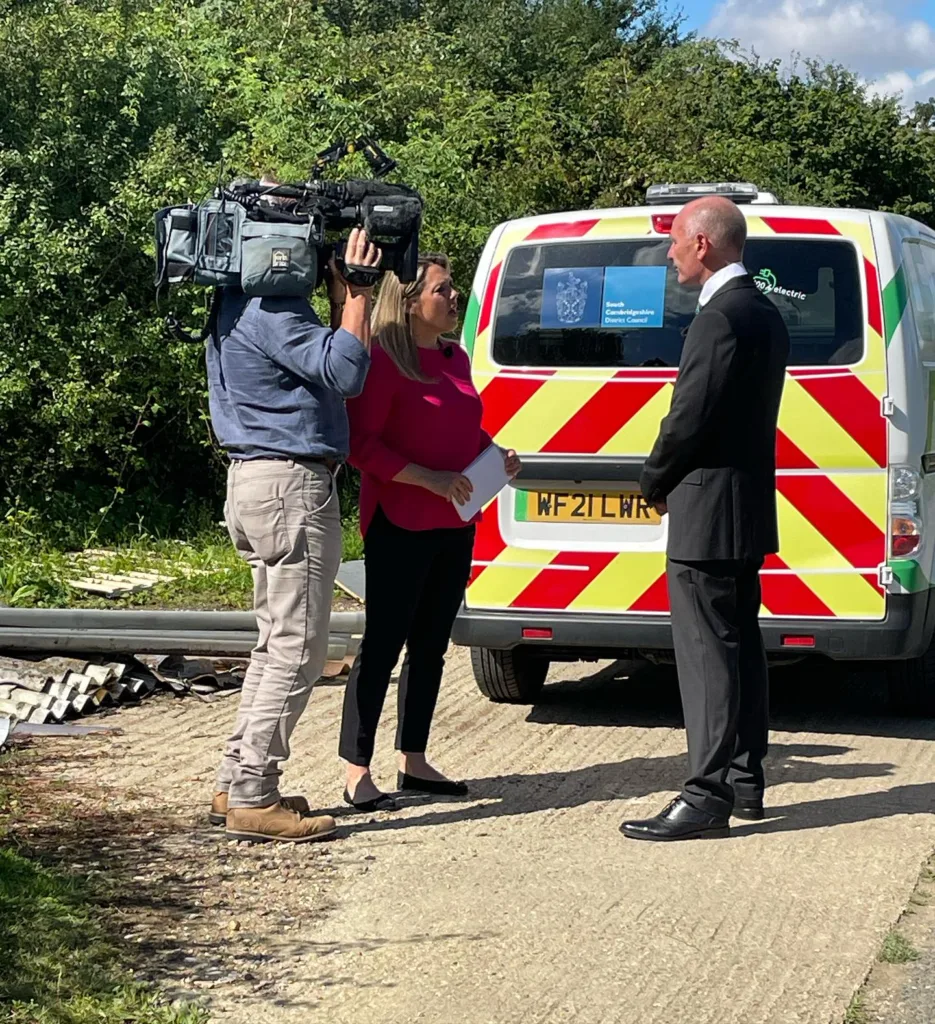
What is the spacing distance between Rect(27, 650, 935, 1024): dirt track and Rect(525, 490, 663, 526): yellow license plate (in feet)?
3.01

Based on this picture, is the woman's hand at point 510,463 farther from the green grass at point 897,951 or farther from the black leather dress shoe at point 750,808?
the green grass at point 897,951

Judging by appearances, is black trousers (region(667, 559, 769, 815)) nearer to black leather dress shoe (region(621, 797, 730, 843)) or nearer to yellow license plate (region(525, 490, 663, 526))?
black leather dress shoe (region(621, 797, 730, 843))

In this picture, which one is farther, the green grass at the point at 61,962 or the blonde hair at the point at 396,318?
the blonde hair at the point at 396,318

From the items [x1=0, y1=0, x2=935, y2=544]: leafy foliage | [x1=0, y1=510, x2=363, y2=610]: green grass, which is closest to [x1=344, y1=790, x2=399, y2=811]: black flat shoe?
[x1=0, y1=0, x2=935, y2=544]: leafy foliage

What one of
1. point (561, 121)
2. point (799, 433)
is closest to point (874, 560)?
point (799, 433)

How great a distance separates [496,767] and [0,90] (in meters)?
8.32

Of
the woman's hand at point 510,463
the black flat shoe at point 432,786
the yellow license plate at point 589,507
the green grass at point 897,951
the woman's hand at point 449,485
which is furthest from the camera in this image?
A: the yellow license plate at point 589,507

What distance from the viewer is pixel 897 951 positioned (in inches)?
170

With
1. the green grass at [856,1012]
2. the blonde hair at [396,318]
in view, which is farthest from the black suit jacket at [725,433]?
the green grass at [856,1012]

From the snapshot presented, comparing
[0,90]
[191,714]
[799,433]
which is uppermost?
[0,90]

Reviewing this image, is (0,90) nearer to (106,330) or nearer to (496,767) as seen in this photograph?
(106,330)

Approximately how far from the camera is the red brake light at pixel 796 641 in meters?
6.71

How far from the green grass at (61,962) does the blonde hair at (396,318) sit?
197 centimetres

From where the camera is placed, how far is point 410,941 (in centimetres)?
432
